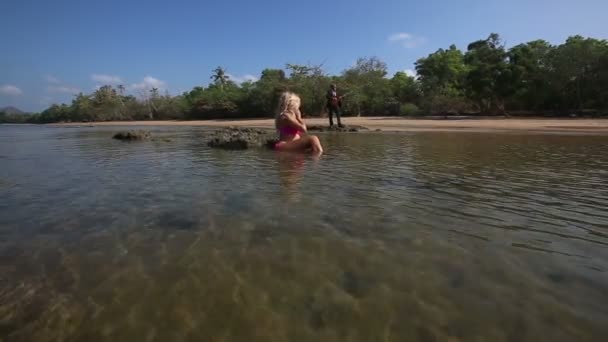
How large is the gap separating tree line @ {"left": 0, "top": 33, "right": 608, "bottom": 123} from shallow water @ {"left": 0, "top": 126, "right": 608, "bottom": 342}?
79.8ft

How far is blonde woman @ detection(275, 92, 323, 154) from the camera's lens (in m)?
8.32

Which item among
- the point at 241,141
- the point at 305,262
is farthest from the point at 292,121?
the point at 305,262

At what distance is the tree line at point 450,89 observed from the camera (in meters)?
32.3

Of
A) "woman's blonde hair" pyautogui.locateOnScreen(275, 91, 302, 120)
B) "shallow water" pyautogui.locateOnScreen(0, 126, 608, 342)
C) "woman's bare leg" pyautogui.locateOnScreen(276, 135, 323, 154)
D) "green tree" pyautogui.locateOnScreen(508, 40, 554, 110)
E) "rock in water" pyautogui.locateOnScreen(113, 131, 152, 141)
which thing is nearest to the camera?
"shallow water" pyautogui.locateOnScreen(0, 126, 608, 342)

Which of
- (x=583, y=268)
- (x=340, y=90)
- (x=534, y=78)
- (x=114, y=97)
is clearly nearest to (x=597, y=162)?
(x=583, y=268)

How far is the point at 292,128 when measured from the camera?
29.0 feet

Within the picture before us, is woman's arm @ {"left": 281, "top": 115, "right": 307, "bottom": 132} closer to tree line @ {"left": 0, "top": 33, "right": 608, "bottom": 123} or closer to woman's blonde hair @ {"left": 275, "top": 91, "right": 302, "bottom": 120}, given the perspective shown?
woman's blonde hair @ {"left": 275, "top": 91, "right": 302, "bottom": 120}

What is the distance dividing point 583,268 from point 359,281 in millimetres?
1507

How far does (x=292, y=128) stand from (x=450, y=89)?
4220 centimetres

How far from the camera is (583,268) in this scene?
231cm

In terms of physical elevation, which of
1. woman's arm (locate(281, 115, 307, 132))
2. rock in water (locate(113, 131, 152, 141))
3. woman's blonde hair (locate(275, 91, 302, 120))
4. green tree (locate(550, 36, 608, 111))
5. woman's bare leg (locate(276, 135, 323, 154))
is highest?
green tree (locate(550, 36, 608, 111))

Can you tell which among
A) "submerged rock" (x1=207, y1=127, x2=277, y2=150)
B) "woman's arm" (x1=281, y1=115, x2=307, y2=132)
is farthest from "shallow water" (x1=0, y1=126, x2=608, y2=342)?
"submerged rock" (x1=207, y1=127, x2=277, y2=150)

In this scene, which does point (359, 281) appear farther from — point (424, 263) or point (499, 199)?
point (499, 199)

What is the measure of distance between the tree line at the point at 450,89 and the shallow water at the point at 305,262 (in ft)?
79.8
